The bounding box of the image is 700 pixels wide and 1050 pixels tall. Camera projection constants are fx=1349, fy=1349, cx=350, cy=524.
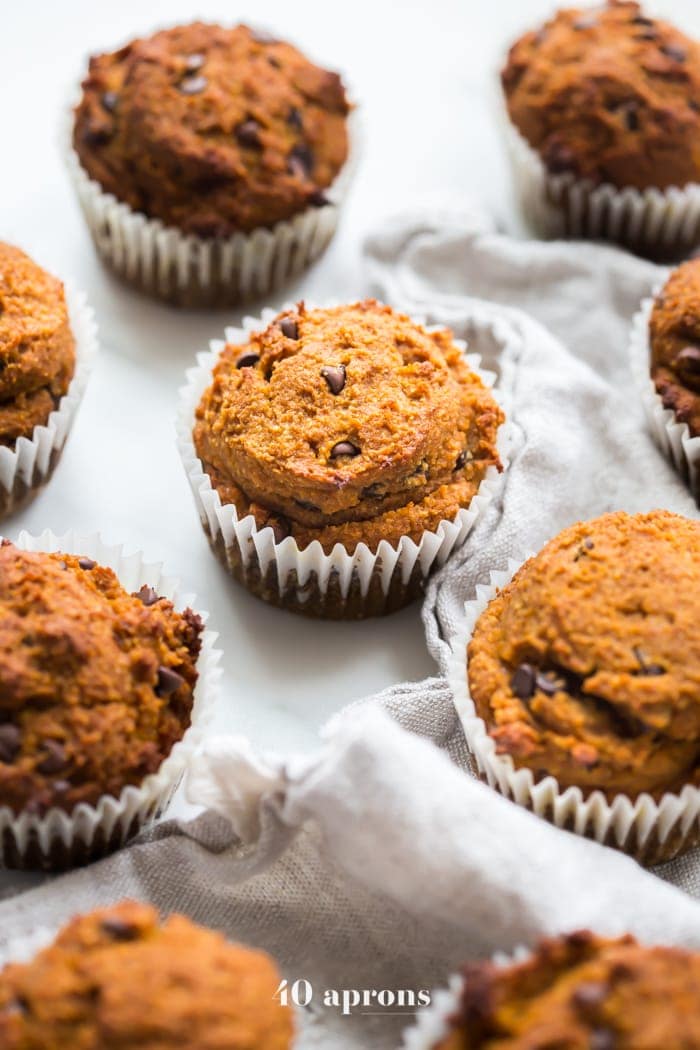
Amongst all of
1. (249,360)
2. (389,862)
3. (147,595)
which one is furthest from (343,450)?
(389,862)

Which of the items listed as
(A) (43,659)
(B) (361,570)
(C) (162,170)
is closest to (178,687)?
(A) (43,659)

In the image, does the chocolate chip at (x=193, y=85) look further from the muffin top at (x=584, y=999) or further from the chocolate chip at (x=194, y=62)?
the muffin top at (x=584, y=999)

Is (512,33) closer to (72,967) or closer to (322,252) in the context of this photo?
(322,252)

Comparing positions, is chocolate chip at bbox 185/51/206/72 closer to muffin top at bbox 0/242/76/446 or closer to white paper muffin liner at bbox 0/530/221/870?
muffin top at bbox 0/242/76/446

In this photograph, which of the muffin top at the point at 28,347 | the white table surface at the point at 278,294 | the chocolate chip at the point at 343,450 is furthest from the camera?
the white table surface at the point at 278,294

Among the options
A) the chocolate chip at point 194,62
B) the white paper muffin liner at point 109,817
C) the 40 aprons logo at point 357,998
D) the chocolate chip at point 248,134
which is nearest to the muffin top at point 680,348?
the chocolate chip at point 248,134

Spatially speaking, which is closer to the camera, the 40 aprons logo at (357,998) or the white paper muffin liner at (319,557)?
the 40 aprons logo at (357,998)

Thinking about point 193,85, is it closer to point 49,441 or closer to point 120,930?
point 49,441
